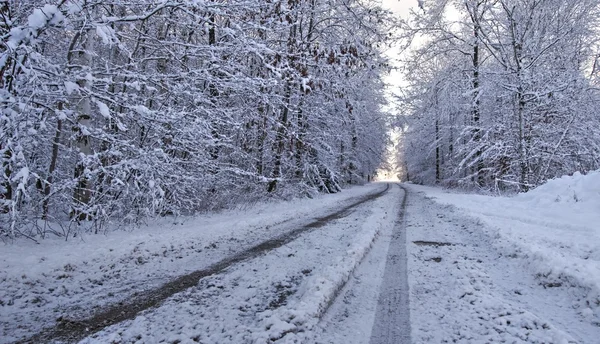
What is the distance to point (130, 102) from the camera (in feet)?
20.0

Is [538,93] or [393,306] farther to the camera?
[538,93]

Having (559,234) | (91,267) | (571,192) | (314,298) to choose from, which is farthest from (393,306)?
(571,192)

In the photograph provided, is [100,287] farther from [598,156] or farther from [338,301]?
[598,156]

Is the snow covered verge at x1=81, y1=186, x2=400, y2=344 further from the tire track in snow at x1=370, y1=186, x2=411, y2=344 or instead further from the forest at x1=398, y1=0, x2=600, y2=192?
the forest at x1=398, y1=0, x2=600, y2=192

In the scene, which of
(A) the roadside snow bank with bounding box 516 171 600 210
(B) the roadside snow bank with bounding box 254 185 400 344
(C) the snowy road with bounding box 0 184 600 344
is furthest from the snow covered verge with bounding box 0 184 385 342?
(A) the roadside snow bank with bounding box 516 171 600 210

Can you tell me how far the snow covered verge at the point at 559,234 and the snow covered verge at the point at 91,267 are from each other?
12.7 ft

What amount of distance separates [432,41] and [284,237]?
1659 cm

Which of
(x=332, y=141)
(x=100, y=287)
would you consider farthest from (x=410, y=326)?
(x=332, y=141)

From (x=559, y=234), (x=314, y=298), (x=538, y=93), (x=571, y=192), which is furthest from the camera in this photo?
(x=538, y=93)

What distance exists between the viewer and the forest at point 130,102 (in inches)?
161

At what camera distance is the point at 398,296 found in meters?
3.15

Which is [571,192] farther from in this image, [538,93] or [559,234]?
[538,93]

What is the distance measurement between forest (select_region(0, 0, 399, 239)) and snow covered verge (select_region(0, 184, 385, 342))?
58cm

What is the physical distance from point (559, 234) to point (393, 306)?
13.9ft
